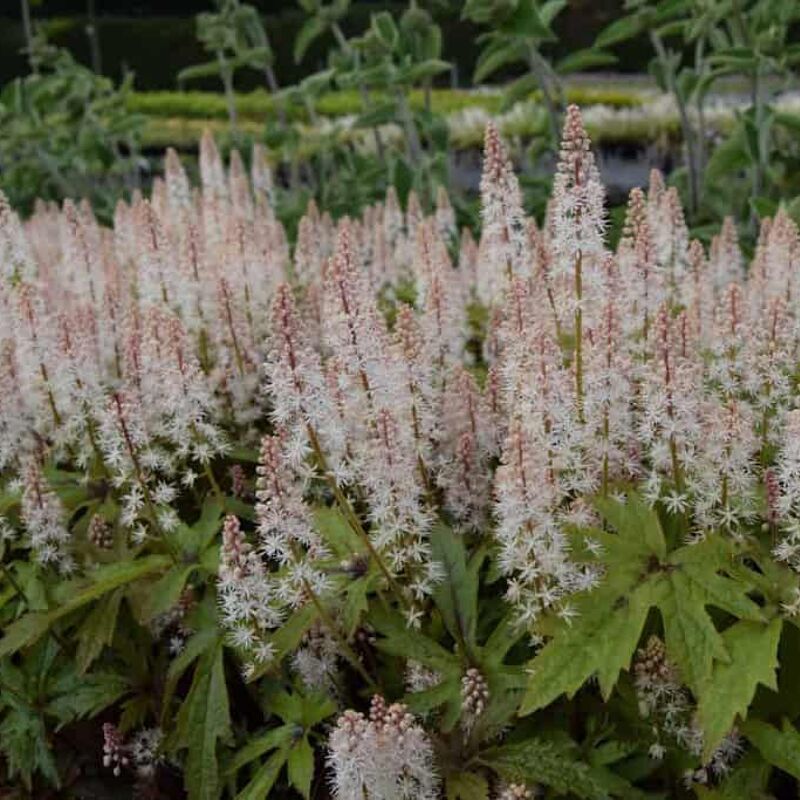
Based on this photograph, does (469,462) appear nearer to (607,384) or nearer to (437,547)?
(437,547)

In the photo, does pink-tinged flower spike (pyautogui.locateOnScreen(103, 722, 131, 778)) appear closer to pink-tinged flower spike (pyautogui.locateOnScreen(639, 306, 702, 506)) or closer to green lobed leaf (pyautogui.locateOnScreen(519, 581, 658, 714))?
green lobed leaf (pyautogui.locateOnScreen(519, 581, 658, 714))

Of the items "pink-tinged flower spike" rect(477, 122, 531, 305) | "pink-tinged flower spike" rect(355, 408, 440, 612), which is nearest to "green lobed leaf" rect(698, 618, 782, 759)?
"pink-tinged flower spike" rect(355, 408, 440, 612)

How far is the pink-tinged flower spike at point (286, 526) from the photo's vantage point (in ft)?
8.12

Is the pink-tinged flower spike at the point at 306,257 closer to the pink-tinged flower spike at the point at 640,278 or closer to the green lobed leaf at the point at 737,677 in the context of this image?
the pink-tinged flower spike at the point at 640,278

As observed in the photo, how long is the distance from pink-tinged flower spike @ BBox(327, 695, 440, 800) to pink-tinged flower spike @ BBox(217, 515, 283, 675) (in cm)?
39

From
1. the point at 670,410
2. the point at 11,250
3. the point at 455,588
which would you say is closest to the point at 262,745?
the point at 455,588

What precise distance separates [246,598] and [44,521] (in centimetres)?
84

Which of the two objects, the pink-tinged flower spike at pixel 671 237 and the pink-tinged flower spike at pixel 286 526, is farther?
the pink-tinged flower spike at pixel 671 237

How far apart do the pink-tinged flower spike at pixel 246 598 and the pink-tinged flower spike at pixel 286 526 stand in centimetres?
5

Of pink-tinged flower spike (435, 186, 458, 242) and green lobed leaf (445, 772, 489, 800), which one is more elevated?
pink-tinged flower spike (435, 186, 458, 242)

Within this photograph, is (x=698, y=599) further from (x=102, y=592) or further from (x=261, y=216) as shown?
(x=261, y=216)

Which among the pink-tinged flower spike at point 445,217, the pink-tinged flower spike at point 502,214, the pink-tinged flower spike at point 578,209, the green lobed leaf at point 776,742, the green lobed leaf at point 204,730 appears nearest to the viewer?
→ the green lobed leaf at point 776,742

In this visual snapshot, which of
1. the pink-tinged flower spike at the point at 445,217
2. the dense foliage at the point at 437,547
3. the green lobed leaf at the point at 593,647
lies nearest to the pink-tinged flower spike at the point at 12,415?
the dense foliage at the point at 437,547

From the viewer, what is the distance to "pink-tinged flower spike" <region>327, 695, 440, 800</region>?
2312 mm
